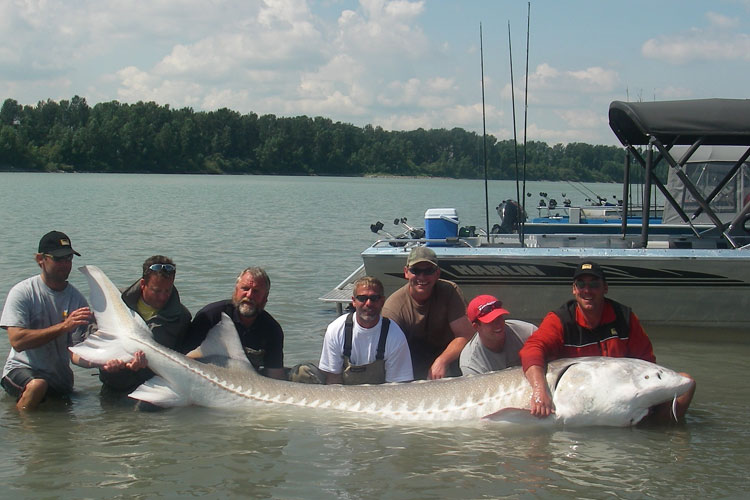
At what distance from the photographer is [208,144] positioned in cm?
11181

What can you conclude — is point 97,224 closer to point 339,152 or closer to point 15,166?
point 15,166

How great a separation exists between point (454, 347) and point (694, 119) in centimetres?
443

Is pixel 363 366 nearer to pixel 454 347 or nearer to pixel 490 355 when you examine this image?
pixel 454 347

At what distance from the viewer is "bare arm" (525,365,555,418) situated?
4.85m

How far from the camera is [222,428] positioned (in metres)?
5.35

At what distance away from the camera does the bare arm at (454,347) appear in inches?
218

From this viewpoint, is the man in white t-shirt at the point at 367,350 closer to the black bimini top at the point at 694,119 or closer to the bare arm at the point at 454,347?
the bare arm at the point at 454,347

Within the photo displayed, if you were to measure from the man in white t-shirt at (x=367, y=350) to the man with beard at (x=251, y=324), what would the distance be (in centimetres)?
45

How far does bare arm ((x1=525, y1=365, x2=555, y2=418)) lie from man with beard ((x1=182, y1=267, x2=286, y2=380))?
1.87 meters

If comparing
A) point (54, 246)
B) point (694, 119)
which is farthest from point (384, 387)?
point (694, 119)

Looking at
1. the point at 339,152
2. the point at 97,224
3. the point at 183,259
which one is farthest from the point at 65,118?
the point at 183,259

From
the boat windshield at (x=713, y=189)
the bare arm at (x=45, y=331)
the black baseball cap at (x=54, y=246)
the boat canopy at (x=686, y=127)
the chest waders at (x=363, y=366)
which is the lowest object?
the chest waders at (x=363, y=366)

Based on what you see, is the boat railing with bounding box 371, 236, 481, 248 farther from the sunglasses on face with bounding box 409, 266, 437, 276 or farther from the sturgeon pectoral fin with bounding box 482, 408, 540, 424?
the sturgeon pectoral fin with bounding box 482, 408, 540, 424

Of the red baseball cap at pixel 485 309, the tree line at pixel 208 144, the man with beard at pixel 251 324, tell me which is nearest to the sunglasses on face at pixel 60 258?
the man with beard at pixel 251 324
